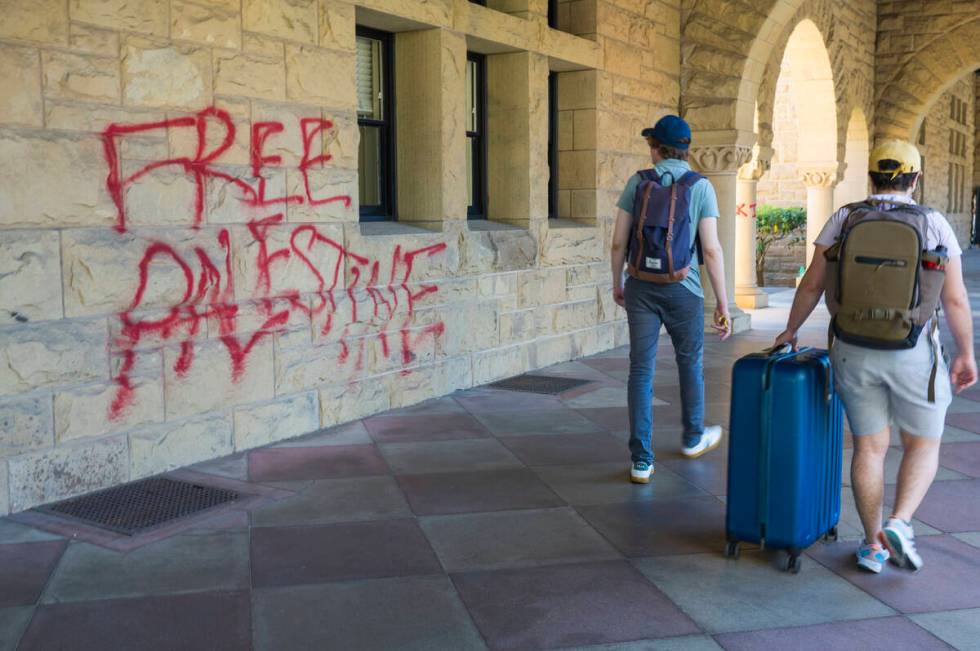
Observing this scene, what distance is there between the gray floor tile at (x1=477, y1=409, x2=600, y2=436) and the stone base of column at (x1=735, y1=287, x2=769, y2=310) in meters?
7.11

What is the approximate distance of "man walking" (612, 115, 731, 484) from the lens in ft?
16.0

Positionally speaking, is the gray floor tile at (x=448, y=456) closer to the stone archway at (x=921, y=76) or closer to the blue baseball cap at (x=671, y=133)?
the blue baseball cap at (x=671, y=133)

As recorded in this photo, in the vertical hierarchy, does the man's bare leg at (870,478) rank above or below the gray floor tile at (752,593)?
above

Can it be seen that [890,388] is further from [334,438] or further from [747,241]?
[747,241]

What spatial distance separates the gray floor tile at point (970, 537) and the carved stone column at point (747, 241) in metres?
9.15

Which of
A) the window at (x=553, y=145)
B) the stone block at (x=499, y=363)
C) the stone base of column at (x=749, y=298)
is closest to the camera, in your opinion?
the stone block at (x=499, y=363)

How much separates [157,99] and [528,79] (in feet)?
12.0

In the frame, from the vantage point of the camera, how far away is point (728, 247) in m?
10.7

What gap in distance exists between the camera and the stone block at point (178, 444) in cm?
506

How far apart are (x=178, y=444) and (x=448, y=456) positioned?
54.9 inches

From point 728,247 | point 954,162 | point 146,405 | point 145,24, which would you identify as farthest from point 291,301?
point 954,162

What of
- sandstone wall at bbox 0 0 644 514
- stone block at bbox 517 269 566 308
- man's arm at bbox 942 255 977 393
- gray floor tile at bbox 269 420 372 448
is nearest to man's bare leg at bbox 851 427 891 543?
man's arm at bbox 942 255 977 393

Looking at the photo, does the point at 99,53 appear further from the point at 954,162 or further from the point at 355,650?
the point at 954,162

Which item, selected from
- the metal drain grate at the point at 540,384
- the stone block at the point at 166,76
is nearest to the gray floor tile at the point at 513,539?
the stone block at the point at 166,76
